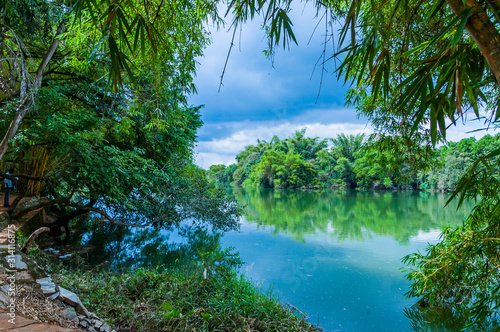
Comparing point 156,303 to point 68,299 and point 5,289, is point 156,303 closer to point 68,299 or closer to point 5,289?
point 68,299

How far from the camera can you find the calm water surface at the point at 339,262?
3.66 metres

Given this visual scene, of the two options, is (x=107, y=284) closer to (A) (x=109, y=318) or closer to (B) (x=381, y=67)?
(A) (x=109, y=318)

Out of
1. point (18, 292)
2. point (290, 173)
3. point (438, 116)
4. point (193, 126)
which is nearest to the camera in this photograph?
point (438, 116)

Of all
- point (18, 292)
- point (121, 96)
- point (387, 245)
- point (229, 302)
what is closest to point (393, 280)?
point (387, 245)

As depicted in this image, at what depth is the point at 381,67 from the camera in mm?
1112

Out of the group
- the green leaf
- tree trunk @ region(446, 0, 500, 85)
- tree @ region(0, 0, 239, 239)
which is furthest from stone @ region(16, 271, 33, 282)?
tree trunk @ region(446, 0, 500, 85)

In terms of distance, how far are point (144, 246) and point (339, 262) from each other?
4.38 metres

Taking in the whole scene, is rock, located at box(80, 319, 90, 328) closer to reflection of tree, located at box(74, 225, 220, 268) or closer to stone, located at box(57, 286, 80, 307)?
stone, located at box(57, 286, 80, 307)

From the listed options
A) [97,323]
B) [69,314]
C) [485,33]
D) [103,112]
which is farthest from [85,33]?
[485,33]

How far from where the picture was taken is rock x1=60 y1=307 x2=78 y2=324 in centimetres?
178

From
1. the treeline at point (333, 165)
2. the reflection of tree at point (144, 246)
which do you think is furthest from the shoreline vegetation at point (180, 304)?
the treeline at point (333, 165)

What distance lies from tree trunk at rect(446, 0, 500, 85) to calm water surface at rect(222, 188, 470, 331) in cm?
285

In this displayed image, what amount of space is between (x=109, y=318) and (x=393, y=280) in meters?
4.42

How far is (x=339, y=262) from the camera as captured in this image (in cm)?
557
